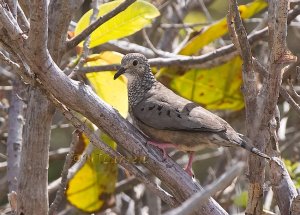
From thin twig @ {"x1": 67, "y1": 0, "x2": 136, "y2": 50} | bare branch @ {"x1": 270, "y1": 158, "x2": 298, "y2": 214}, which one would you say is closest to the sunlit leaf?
thin twig @ {"x1": 67, "y1": 0, "x2": 136, "y2": 50}

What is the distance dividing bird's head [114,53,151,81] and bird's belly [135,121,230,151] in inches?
18.9

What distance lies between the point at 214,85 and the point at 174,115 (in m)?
1.21

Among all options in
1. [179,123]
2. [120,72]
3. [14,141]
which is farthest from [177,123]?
[14,141]

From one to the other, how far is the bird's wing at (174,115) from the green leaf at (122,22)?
0.50 metres

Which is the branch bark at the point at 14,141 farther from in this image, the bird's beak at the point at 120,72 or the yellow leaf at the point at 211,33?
the yellow leaf at the point at 211,33

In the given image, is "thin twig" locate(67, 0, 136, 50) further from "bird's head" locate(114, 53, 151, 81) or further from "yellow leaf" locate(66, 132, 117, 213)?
"yellow leaf" locate(66, 132, 117, 213)

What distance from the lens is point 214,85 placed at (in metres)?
5.54

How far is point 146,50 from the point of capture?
544 centimetres

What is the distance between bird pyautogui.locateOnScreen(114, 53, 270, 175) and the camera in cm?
422

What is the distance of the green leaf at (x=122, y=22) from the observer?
4.28 meters

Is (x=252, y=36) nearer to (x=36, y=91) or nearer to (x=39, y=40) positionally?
(x=36, y=91)

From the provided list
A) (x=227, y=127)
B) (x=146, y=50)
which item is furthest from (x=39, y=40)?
(x=146, y=50)

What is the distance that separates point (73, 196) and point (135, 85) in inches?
34.0

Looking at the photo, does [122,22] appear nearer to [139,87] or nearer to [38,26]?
[139,87]
